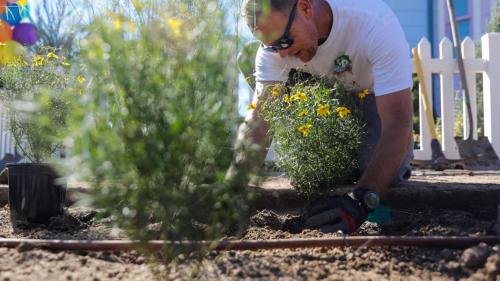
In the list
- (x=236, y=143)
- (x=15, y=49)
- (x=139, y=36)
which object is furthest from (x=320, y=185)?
(x=15, y=49)

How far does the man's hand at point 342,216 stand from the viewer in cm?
231

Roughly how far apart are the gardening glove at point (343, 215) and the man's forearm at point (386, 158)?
146 mm

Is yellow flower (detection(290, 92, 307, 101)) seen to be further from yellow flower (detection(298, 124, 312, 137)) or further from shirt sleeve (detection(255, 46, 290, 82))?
shirt sleeve (detection(255, 46, 290, 82))

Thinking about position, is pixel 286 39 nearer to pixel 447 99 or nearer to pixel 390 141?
pixel 390 141

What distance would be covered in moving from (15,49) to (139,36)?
110 inches

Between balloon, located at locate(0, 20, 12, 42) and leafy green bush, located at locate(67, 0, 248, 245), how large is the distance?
19.9 feet

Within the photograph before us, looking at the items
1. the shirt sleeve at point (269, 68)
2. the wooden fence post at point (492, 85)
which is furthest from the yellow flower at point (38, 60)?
the wooden fence post at point (492, 85)

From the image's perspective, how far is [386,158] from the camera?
2.55 m

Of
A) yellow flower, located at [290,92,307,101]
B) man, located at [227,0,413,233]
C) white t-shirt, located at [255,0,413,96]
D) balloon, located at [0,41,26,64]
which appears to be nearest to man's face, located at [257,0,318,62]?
man, located at [227,0,413,233]

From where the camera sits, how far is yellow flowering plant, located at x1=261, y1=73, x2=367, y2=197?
8.98 feet

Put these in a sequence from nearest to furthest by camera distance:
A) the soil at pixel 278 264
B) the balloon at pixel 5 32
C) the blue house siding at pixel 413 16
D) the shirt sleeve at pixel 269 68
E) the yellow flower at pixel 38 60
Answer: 1. the soil at pixel 278 264
2. the shirt sleeve at pixel 269 68
3. the yellow flower at pixel 38 60
4. the balloon at pixel 5 32
5. the blue house siding at pixel 413 16

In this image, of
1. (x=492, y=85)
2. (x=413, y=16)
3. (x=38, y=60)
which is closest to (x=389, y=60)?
(x=38, y=60)

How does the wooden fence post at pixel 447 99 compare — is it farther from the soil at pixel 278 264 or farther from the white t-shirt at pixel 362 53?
the soil at pixel 278 264

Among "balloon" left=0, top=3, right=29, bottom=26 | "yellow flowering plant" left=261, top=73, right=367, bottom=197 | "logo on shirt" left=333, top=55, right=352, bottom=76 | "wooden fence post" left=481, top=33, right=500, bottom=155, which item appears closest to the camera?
"yellow flowering plant" left=261, top=73, right=367, bottom=197
